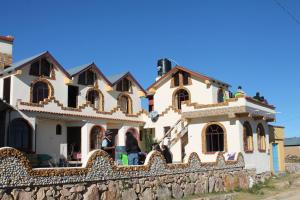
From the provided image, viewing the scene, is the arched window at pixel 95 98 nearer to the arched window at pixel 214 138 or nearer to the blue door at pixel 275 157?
the arched window at pixel 214 138

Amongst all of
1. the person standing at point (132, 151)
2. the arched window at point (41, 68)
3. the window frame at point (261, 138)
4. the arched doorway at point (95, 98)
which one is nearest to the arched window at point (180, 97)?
the arched doorway at point (95, 98)

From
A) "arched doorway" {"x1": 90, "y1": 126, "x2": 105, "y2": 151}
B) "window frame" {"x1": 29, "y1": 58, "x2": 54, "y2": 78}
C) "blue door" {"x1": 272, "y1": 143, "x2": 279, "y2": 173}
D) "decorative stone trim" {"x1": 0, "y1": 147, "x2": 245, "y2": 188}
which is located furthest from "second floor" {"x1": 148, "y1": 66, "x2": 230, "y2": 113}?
"decorative stone trim" {"x1": 0, "y1": 147, "x2": 245, "y2": 188}

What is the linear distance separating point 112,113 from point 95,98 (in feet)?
5.96

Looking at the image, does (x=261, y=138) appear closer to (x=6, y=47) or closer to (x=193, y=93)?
(x=193, y=93)

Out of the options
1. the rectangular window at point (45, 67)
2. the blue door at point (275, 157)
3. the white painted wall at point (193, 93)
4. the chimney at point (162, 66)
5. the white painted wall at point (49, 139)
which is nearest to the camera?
the white painted wall at point (49, 139)

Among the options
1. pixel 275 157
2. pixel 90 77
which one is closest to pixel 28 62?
pixel 90 77

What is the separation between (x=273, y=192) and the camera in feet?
73.0

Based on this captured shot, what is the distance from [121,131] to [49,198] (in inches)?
814

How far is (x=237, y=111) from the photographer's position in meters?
24.8

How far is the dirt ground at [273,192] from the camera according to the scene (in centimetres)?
1863

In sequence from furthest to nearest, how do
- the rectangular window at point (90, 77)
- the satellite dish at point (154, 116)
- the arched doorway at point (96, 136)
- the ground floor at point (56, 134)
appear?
1. the satellite dish at point (154, 116)
2. the rectangular window at point (90, 77)
3. the arched doorway at point (96, 136)
4. the ground floor at point (56, 134)

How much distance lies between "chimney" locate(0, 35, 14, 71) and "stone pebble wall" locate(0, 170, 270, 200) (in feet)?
56.1

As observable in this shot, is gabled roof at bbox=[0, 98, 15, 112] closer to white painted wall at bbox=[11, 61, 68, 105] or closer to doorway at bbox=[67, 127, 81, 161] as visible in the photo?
white painted wall at bbox=[11, 61, 68, 105]

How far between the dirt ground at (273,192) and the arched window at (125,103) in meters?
13.2
